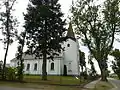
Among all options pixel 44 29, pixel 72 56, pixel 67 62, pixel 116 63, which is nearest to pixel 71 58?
pixel 72 56

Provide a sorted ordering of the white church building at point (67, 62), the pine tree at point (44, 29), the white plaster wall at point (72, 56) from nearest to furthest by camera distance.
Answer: the pine tree at point (44, 29) → the white church building at point (67, 62) → the white plaster wall at point (72, 56)

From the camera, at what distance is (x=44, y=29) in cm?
3697

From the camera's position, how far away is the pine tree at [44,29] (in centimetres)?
3634

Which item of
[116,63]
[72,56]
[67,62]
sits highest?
[72,56]

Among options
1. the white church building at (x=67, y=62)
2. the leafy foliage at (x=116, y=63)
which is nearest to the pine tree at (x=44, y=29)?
the white church building at (x=67, y=62)

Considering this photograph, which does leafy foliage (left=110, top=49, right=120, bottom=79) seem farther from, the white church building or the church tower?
the white church building

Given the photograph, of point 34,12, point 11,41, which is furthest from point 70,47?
point 11,41

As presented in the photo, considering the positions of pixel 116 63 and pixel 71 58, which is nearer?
pixel 71 58

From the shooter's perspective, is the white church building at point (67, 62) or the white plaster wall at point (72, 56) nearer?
the white church building at point (67, 62)

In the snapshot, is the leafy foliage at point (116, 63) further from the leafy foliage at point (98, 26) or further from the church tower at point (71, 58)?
the leafy foliage at point (98, 26)

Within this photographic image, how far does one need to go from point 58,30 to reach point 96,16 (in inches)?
288

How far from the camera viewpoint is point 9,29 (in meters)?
32.0

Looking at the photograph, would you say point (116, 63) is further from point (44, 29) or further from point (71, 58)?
point (44, 29)

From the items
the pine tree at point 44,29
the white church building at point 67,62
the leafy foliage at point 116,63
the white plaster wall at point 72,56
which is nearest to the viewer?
the pine tree at point 44,29
